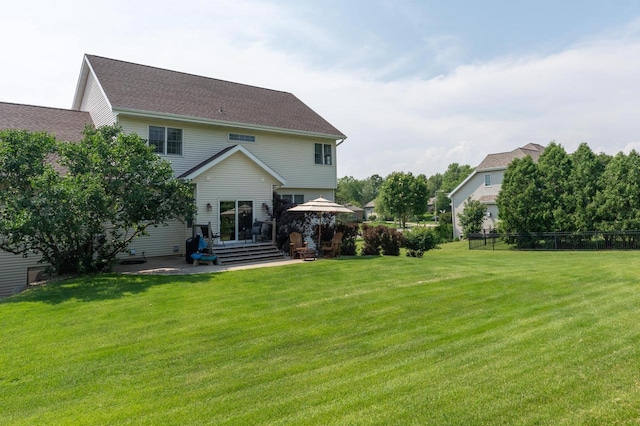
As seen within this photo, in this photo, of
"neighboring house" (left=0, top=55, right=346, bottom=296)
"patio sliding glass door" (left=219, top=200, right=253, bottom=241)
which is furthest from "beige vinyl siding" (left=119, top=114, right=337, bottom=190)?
"patio sliding glass door" (left=219, top=200, right=253, bottom=241)

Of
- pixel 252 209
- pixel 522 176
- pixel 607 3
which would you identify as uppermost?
pixel 607 3

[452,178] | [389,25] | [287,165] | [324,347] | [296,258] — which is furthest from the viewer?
[452,178]

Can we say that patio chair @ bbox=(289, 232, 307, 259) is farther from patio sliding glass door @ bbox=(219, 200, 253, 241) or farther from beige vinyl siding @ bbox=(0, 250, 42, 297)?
beige vinyl siding @ bbox=(0, 250, 42, 297)

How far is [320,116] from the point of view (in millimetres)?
23734

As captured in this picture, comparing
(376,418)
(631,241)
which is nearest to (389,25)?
(376,418)

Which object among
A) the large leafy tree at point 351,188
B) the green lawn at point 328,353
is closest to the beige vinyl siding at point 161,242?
the green lawn at point 328,353

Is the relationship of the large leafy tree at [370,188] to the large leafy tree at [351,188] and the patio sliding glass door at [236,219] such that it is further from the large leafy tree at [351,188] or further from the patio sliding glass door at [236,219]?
the patio sliding glass door at [236,219]

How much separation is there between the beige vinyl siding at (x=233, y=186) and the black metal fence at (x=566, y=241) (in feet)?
52.1

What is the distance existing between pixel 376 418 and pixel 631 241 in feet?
77.2

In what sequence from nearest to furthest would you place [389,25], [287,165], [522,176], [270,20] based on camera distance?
1. [270,20]
2. [389,25]
3. [287,165]
4. [522,176]

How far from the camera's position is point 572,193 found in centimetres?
2345

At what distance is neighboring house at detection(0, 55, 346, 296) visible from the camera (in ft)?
51.8

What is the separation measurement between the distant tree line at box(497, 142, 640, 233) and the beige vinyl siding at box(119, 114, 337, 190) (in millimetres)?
12999

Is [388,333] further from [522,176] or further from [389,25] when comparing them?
[522,176]
